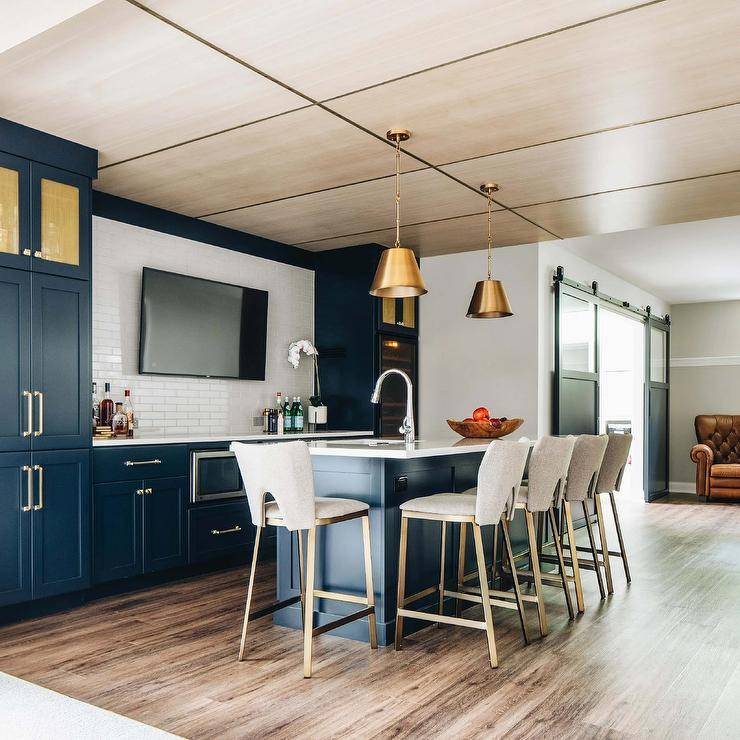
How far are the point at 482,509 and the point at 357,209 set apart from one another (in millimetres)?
2808

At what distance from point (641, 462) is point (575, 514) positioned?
317cm

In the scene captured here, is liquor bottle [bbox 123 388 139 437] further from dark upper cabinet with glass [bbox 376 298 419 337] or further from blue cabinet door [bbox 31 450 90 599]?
dark upper cabinet with glass [bbox 376 298 419 337]

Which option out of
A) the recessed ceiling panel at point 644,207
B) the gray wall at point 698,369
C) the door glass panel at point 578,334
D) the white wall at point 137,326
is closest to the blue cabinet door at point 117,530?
the white wall at point 137,326

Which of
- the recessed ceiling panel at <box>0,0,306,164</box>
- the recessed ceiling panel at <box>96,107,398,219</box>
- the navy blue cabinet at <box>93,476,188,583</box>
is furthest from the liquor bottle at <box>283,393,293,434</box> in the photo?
the recessed ceiling panel at <box>0,0,306,164</box>

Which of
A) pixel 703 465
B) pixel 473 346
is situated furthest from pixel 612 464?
pixel 703 465

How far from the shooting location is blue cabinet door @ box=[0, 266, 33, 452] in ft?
12.3

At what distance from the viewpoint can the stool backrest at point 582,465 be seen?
13.9ft

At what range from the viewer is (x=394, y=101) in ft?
11.3

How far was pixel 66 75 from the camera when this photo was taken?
3.17 m

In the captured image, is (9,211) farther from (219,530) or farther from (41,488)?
(219,530)

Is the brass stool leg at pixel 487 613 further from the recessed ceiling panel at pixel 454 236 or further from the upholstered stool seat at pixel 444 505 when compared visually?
the recessed ceiling panel at pixel 454 236

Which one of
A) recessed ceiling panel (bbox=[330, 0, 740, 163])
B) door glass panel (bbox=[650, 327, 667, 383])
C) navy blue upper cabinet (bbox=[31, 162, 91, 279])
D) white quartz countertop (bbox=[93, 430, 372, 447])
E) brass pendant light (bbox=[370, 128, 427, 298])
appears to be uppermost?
recessed ceiling panel (bbox=[330, 0, 740, 163])

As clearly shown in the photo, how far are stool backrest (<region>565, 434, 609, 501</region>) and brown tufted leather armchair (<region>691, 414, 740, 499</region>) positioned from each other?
5836 mm

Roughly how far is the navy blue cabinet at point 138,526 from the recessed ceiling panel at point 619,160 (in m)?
2.67
